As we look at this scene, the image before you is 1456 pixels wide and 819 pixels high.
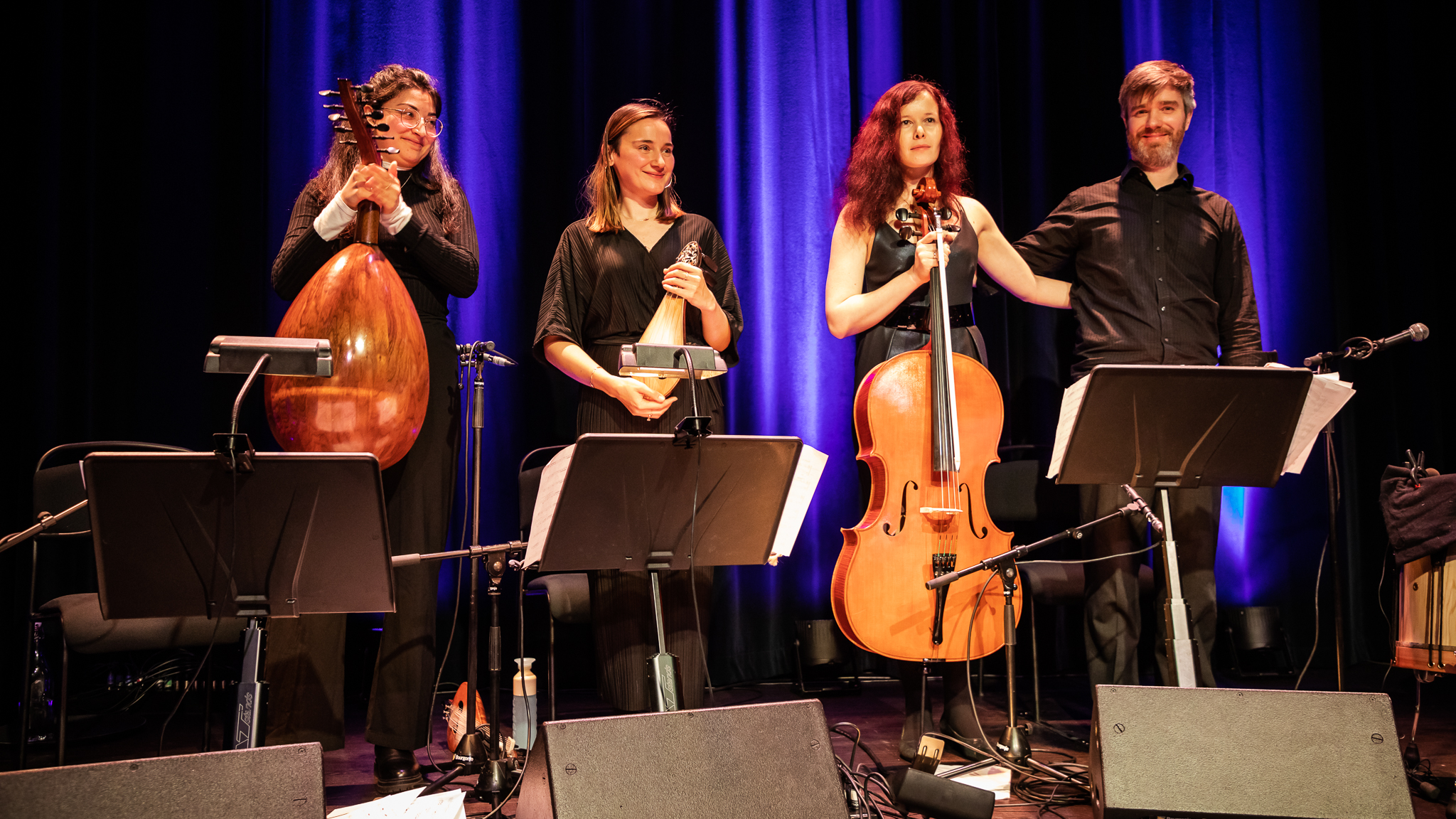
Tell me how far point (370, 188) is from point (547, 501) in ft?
3.06

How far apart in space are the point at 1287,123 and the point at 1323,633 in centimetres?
236

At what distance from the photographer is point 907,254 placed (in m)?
3.15

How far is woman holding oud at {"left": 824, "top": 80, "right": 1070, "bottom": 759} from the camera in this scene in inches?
119

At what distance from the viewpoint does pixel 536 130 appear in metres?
4.25

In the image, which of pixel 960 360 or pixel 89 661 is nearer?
pixel 960 360

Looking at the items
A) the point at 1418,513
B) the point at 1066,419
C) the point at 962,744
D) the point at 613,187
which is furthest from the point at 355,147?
the point at 1418,513

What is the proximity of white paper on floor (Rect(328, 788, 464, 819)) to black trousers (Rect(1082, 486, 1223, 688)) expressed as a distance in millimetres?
1894

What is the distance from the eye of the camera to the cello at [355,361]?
2.23 m

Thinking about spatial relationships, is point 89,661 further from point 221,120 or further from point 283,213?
point 221,120

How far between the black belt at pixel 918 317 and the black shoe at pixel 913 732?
1.16 meters

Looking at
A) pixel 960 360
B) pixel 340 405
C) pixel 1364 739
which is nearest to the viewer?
pixel 1364 739

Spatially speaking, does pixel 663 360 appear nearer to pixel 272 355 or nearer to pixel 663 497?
pixel 663 497

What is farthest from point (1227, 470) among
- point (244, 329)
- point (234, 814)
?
point (244, 329)

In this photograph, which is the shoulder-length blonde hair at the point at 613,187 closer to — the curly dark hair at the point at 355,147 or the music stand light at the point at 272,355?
the curly dark hair at the point at 355,147
